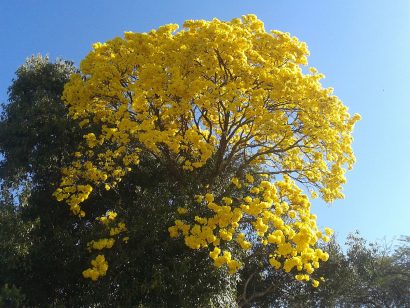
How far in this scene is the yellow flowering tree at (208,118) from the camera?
43.6 feet

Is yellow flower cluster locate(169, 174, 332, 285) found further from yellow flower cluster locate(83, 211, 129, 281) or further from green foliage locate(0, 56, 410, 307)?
yellow flower cluster locate(83, 211, 129, 281)

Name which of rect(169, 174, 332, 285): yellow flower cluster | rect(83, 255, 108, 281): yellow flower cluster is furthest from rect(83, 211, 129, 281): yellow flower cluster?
rect(169, 174, 332, 285): yellow flower cluster

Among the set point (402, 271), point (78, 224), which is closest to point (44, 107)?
point (78, 224)

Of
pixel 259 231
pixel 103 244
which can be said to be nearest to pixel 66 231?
pixel 103 244

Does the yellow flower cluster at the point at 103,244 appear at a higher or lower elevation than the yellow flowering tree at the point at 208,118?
lower

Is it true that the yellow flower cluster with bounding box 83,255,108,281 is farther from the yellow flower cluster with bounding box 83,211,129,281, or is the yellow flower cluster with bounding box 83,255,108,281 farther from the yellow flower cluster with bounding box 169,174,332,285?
the yellow flower cluster with bounding box 169,174,332,285

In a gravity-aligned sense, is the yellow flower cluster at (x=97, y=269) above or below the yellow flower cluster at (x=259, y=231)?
below

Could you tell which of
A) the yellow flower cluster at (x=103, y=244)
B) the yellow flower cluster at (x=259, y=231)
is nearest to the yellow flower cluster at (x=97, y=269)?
the yellow flower cluster at (x=103, y=244)

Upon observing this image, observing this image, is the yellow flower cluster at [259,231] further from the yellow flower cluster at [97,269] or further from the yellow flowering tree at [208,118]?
the yellow flower cluster at [97,269]

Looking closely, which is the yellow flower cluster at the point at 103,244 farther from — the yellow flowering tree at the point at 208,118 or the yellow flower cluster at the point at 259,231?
the yellow flower cluster at the point at 259,231

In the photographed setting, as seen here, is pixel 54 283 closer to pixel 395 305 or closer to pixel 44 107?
pixel 44 107

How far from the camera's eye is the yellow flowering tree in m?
13.3

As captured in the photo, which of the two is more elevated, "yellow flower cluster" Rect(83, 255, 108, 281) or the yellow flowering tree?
the yellow flowering tree

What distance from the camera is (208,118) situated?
16.1 metres
